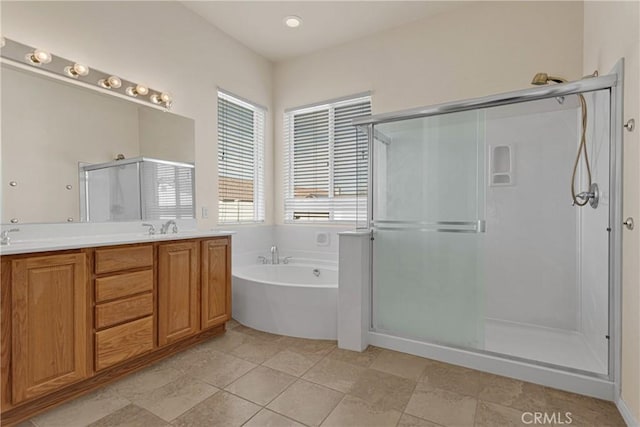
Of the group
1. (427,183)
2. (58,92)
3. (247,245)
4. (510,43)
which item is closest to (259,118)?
(247,245)

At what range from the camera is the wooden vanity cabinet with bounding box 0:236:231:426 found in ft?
5.17

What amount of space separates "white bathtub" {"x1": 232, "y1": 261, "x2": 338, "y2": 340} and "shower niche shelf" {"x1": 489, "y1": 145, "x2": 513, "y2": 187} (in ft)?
5.63

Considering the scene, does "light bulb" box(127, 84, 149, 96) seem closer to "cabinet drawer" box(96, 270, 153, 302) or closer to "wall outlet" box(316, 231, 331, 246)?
"cabinet drawer" box(96, 270, 153, 302)

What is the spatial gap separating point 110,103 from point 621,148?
11.1 feet

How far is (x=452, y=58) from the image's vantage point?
3.09 meters

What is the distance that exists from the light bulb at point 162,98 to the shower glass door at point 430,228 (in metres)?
1.84

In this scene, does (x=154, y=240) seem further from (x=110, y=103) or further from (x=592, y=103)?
(x=592, y=103)

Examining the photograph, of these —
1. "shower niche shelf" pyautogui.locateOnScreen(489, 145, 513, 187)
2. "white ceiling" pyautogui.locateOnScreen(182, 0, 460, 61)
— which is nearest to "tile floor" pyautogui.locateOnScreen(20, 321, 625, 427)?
"shower niche shelf" pyautogui.locateOnScreen(489, 145, 513, 187)

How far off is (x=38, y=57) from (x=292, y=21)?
2.11 metres

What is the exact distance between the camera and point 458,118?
2.28 m

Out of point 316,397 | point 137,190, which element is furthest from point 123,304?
point 316,397

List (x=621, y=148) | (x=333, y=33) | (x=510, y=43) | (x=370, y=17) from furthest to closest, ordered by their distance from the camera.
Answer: (x=333, y=33) → (x=370, y=17) → (x=510, y=43) → (x=621, y=148)

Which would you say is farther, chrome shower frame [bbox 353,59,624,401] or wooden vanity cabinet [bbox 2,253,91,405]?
chrome shower frame [bbox 353,59,624,401]

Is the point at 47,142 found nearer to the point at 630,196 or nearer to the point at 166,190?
the point at 166,190
